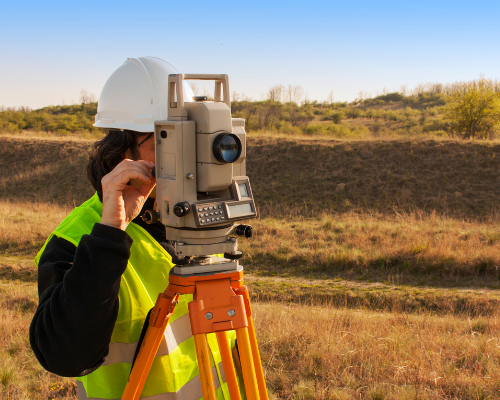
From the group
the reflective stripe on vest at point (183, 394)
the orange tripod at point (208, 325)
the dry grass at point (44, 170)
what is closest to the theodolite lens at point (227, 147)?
the orange tripod at point (208, 325)

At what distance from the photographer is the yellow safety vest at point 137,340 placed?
4.35 feet

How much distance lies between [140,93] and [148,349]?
3.16 feet

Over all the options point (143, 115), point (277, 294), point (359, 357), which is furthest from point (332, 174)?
point (143, 115)

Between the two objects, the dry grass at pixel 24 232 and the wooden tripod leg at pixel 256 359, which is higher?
the wooden tripod leg at pixel 256 359

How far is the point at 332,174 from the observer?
59.3ft

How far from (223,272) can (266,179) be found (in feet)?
57.4

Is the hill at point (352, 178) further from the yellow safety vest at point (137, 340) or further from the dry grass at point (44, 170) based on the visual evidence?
the yellow safety vest at point (137, 340)

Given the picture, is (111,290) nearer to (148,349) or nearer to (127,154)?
(148,349)

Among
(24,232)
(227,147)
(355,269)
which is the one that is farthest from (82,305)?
(24,232)

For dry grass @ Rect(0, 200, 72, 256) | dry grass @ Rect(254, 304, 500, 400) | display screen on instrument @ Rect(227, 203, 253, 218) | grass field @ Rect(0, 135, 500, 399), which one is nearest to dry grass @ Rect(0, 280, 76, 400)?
grass field @ Rect(0, 135, 500, 399)

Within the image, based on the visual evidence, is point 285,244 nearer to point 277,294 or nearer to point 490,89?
point 277,294

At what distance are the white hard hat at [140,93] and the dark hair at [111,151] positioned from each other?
37 mm

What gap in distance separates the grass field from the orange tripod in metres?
1.87

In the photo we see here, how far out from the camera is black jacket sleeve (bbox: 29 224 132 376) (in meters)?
1.05
